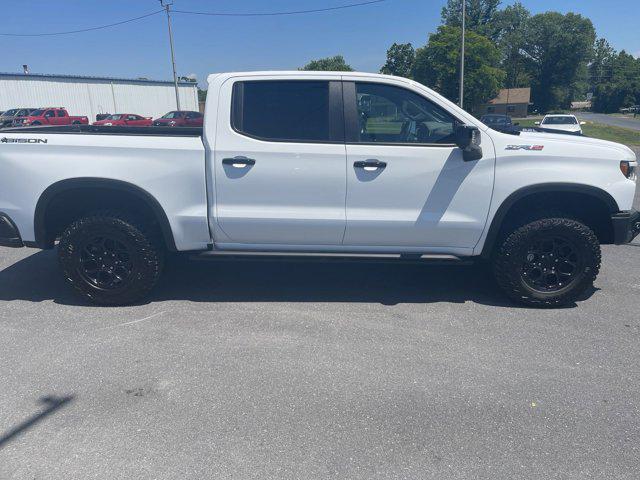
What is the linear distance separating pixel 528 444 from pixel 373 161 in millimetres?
2435

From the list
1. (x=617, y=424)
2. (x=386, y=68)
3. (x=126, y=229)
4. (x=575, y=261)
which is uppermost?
(x=386, y=68)

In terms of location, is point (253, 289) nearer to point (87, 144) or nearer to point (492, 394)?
point (87, 144)

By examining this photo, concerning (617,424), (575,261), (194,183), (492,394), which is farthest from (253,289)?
(617,424)

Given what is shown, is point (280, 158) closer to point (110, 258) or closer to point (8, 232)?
point (110, 258)

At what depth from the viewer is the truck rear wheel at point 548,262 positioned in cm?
454

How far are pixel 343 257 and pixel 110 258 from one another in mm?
2090

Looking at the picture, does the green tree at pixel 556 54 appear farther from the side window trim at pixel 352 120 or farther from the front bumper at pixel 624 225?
the side window trim at pixel 352 120

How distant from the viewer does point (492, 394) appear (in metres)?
3.36

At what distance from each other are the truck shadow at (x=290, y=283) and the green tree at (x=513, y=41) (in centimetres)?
9860

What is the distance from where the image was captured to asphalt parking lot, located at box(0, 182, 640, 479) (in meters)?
2.75

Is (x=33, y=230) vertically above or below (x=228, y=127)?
below

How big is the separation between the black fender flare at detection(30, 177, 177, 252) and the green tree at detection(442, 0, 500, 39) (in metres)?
101

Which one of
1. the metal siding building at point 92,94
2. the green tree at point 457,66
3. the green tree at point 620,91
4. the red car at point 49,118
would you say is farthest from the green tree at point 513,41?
the red car at point 49,118

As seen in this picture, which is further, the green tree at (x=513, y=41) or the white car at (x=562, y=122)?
the green tree at (x=513, y=41)
